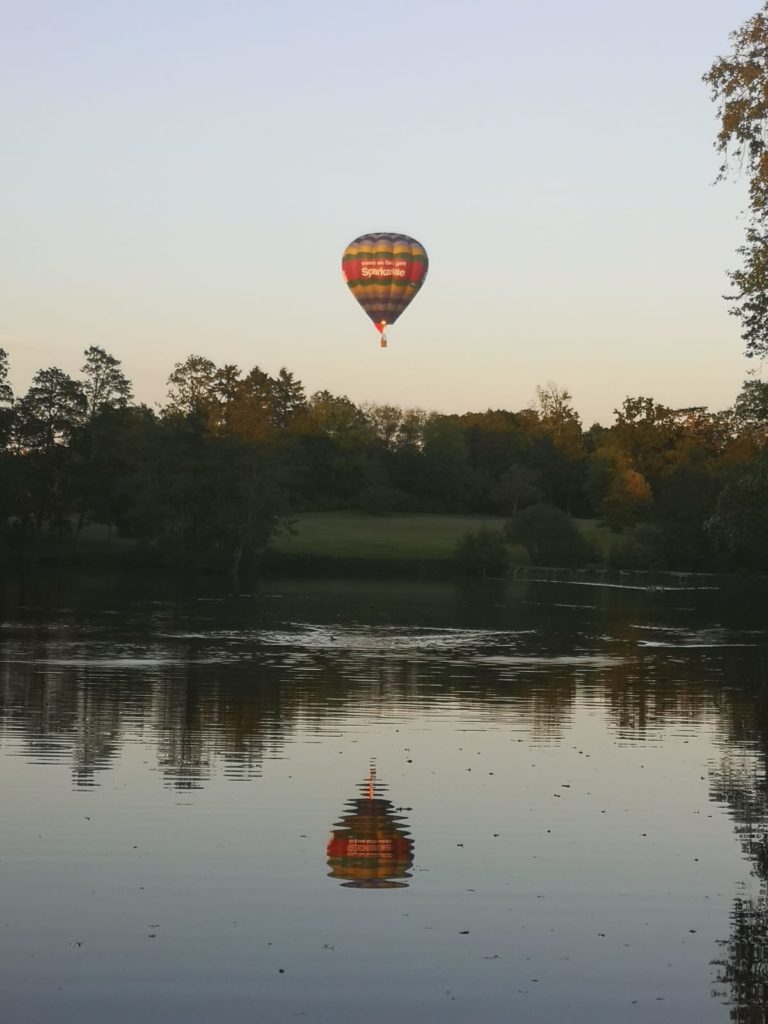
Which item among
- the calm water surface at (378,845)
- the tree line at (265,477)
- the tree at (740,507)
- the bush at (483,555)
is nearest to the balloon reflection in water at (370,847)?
the calm water surface at (378,845)

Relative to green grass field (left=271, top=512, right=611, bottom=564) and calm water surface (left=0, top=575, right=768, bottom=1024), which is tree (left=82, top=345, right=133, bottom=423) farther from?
calm water surface (left=0, top=575, right=768, bottom=1024)

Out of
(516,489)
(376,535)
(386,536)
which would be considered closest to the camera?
(386,536)

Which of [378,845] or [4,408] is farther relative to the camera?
[4,408]

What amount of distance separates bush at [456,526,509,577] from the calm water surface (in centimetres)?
6685

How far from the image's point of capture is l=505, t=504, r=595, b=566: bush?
336ft

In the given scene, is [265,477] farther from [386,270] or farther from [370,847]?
[370,847]

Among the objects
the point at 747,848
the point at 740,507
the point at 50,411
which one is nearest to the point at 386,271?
the point at 50,411

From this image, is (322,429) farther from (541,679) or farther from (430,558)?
(541,679)

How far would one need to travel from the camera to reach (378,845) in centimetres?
1328

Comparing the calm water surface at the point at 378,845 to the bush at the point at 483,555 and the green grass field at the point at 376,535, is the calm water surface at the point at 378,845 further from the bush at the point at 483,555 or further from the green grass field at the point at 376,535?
the green grass field at the point at 376,535

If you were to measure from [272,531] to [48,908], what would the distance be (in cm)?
8840

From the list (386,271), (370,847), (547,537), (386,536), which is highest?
(386,271)

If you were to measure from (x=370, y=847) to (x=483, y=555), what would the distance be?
A: 86260 mm

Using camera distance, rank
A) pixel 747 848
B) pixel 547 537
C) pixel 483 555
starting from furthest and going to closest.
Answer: pixel 547 537 < pixel 483 555 < pixel 747 848
